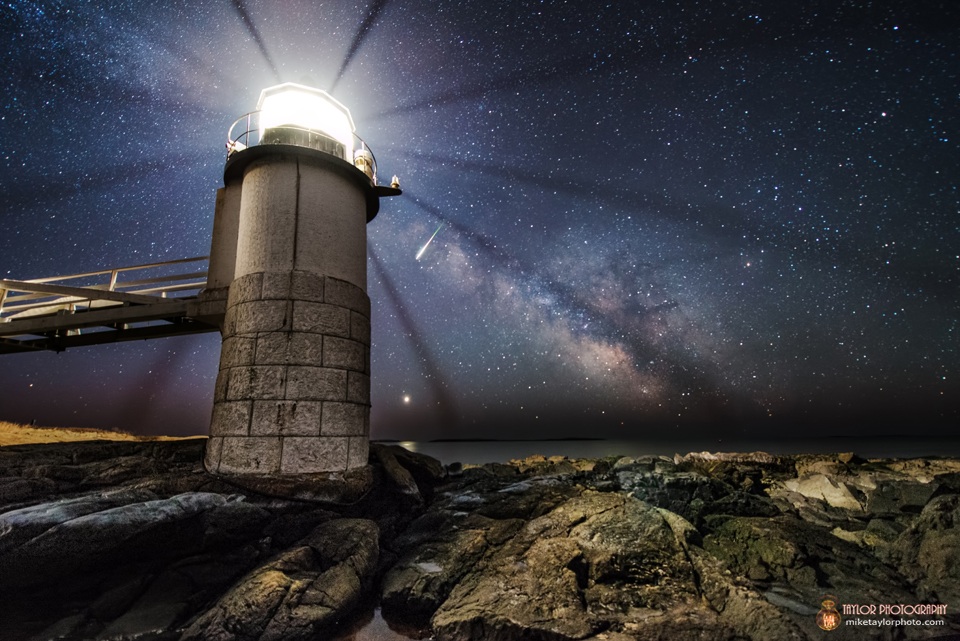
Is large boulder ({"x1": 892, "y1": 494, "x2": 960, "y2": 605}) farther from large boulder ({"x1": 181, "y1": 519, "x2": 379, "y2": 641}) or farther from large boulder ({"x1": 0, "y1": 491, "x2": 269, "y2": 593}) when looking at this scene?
large boulder ({"x1": 0, "y1": 491, "x2": 269, "y2": 593})

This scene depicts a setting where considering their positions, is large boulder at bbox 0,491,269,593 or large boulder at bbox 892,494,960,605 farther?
large boulder at bbox 892,494,960,605

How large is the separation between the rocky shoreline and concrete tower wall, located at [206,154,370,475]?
844 mm

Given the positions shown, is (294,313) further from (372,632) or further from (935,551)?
(935,551)

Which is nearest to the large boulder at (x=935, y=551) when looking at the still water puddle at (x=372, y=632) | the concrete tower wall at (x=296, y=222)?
the still water puddle at (x=372, y=632)

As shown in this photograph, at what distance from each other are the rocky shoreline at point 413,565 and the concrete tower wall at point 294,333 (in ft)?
2.77

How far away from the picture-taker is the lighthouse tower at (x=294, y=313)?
7.95 meters

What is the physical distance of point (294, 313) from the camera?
27.5ft

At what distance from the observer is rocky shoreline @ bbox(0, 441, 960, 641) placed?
5629mm

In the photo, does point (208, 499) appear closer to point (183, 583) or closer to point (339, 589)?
point (183, 583)

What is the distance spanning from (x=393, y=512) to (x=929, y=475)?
22383 millimetres

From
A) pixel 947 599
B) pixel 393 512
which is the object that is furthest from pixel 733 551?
pixel 393 512

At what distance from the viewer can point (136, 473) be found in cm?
801

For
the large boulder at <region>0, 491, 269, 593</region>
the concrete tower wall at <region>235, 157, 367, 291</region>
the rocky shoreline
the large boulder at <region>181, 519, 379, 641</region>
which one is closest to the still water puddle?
the rocky shoreline

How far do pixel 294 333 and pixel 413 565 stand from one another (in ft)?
14.9
